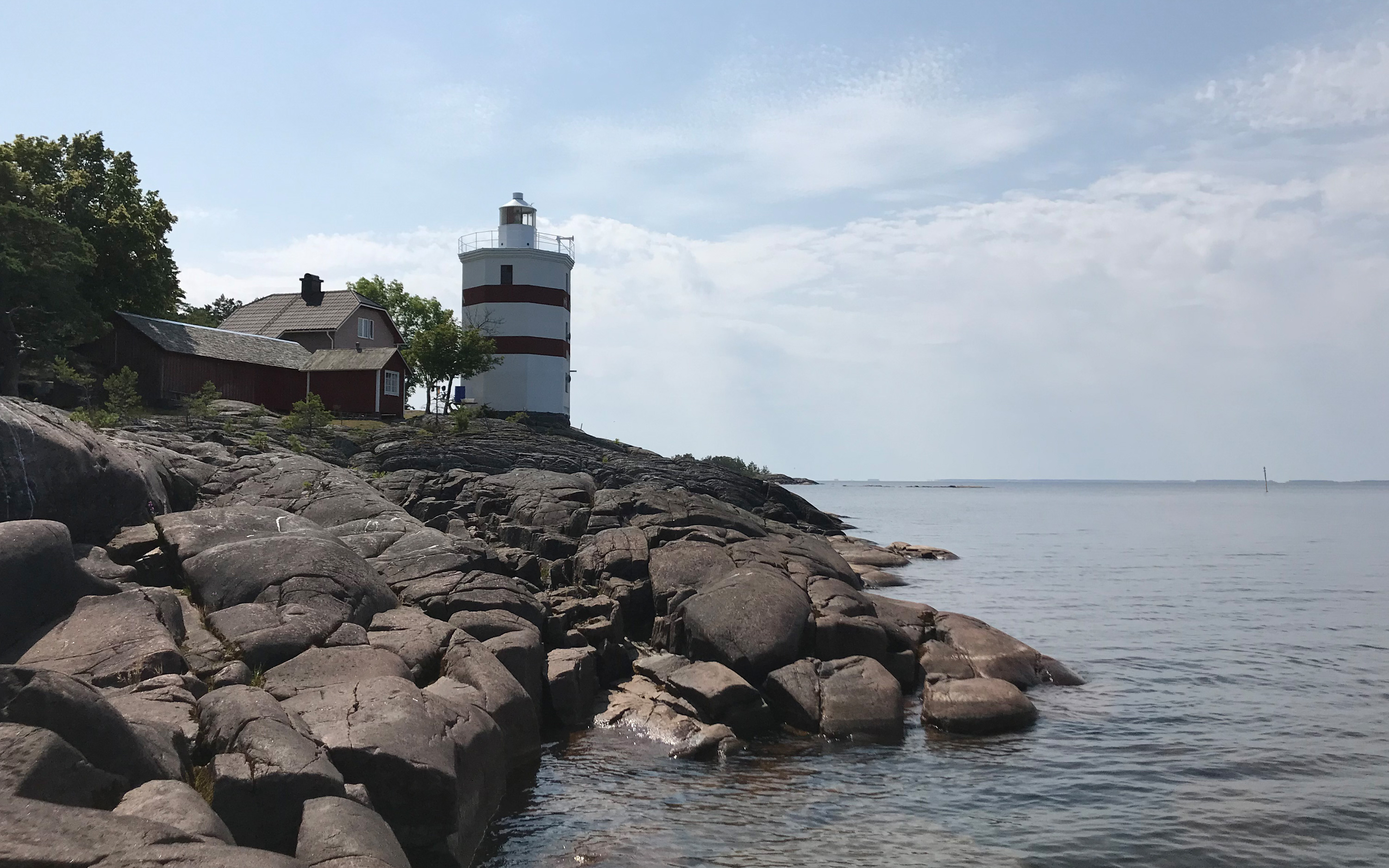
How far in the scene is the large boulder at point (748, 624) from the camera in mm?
15688

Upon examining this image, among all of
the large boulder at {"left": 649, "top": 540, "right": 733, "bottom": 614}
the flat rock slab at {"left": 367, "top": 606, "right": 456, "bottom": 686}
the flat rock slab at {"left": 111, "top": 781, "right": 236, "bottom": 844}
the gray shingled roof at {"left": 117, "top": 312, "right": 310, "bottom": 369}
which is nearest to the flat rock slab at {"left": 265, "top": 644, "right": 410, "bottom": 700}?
the flat rock slab at {"left": 367, "top": 606, "right": 456, "bottom": 686}

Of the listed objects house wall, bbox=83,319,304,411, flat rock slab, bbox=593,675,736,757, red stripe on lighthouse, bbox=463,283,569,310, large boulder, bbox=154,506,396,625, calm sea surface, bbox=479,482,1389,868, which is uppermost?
red stripe on lighthouse, bbox=463,283,569,310

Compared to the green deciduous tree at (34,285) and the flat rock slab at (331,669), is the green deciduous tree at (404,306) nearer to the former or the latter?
the green deciduous tree at (34,285)

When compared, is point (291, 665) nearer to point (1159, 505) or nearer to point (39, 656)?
point (39, 656)

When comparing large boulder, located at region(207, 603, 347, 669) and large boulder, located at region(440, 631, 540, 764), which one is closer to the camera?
large boulder, located at region(207, 603, 347, 669)

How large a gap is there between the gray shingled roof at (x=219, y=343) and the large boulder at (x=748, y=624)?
33.3 meters

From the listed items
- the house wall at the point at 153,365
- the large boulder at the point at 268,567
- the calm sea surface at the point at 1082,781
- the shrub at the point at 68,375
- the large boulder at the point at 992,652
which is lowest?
the calm sea surface at the point at 1082,781

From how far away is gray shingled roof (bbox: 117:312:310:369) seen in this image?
134 ft

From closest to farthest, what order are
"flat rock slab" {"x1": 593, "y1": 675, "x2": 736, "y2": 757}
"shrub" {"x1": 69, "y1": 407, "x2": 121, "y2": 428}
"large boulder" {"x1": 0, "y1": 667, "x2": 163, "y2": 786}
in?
"large boulder" {"x1": 0, "y1": 667, "x2": 163, "y2": 786}, "flat rock slab" {"x1": 593, "y1": 675, "x2": 736, "y2": 757}, "shrub" {"x1": 69, "y1": 407, "x2": 121, "y2": 428}

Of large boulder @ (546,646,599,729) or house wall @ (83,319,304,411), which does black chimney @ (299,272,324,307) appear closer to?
house wall @ (83,319,304,411)

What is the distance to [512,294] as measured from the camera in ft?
163

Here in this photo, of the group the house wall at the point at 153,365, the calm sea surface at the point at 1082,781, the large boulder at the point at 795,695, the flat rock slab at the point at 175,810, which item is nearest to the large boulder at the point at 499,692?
the calm sea surface at the point at 1082,781

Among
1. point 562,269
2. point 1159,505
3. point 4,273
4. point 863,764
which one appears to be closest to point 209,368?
point 4,273

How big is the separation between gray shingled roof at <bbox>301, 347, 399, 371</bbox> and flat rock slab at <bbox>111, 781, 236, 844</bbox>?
39928mm
